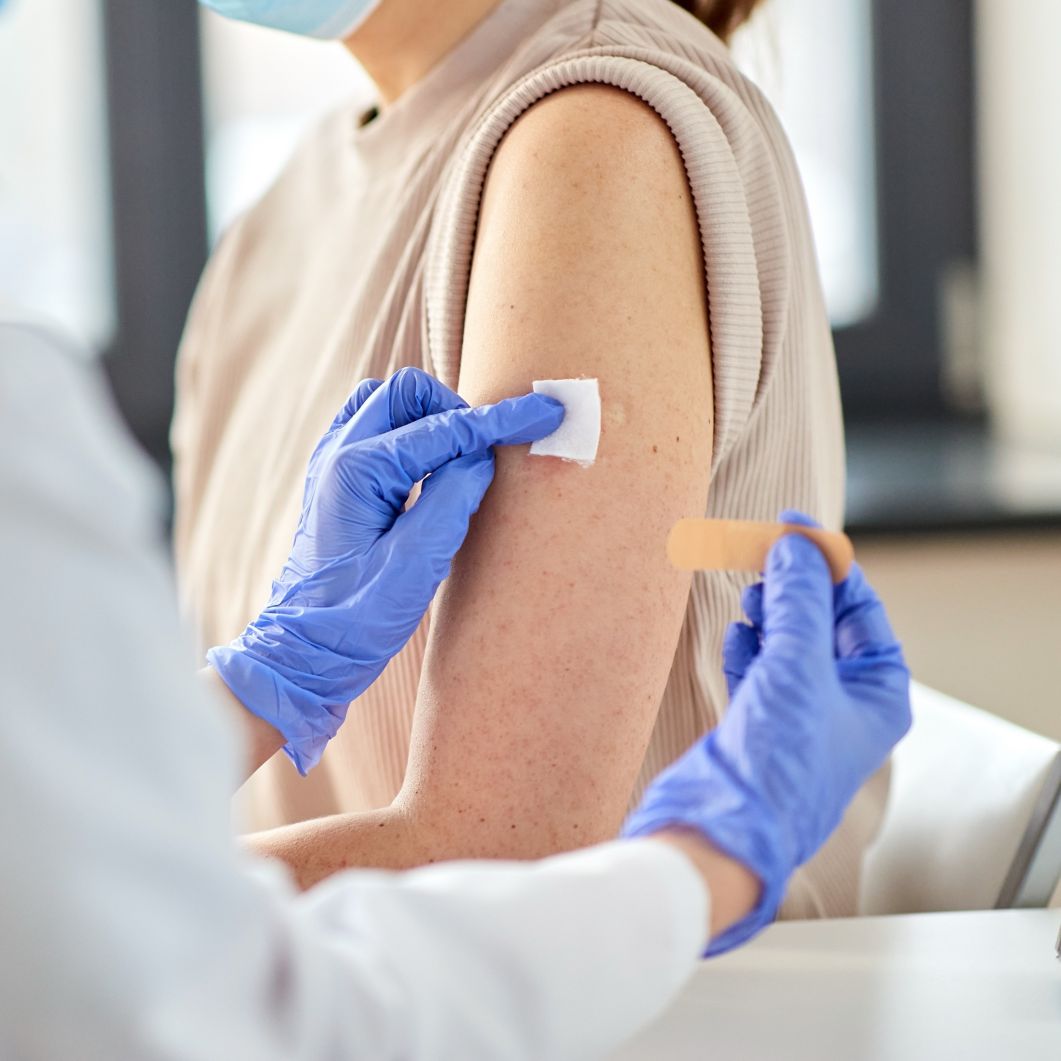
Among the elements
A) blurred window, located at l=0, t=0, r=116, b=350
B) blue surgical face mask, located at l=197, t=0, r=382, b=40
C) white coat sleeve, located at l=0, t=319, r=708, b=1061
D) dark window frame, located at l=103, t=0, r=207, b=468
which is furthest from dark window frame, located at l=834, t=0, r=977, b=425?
white coat sleeve, located at l=0, t=319, r=708, b=1061

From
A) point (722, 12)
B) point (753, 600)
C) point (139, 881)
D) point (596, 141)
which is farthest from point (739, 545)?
point (722, 12)

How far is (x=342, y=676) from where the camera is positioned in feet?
3.01

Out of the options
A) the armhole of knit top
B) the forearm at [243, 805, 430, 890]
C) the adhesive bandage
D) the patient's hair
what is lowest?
the forearm at [243, 805, 430, 890]

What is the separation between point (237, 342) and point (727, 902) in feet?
3.25

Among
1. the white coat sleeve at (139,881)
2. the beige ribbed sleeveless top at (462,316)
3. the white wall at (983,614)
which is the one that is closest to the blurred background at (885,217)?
the white wall at (983,614)

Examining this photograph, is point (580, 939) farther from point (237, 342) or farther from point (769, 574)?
point (237, 342)

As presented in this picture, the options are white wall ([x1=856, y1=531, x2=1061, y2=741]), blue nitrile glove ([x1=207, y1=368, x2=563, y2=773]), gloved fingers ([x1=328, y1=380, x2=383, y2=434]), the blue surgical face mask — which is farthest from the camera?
white wall ([x1=856, y1=531, x2=1061, y2=741])

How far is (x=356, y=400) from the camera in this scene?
987 mm

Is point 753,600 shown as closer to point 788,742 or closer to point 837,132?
point 788,742

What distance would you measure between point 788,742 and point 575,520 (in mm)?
229

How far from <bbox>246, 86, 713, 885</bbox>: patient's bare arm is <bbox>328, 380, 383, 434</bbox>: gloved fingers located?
0.12m

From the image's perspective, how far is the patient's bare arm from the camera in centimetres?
83

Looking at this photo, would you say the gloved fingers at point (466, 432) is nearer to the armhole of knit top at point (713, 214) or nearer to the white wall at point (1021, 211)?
the armhole of knit top at point (713, 214)

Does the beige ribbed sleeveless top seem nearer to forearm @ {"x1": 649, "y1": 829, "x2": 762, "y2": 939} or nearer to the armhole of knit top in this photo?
the armhole of knit top
